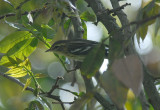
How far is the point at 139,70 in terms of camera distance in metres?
1.08

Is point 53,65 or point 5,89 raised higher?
point 5,89

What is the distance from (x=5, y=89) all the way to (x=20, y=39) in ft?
5.48

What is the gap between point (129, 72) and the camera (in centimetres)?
108

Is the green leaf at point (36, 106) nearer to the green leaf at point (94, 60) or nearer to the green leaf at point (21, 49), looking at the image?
the green leaf at point (21, 49)

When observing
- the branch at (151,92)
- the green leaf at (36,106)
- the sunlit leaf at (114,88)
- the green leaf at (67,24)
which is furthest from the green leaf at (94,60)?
the green leaf at (67,24)

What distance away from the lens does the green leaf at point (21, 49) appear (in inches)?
76.8

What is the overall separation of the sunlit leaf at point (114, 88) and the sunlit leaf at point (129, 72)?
0.03m

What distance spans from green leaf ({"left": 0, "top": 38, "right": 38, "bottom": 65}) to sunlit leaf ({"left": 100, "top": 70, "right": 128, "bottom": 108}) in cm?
96

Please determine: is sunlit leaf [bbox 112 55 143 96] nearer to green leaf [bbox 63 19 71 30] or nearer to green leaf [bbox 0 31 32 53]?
green leaf [bbox 0 31 32 53]

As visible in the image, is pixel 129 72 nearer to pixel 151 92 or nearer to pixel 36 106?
pixel 151 92

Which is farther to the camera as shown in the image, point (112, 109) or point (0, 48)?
point (0, 48)

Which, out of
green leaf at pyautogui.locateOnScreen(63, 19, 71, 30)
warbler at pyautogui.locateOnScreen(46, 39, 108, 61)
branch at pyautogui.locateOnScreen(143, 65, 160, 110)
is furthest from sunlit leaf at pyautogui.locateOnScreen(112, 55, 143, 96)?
green leaf at pyautogui.locateOnScreen(63, 19, 71, 30)

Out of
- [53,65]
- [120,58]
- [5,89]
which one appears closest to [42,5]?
[120,58]

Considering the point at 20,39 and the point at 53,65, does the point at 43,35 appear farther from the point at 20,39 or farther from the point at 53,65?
the point at 53,65
